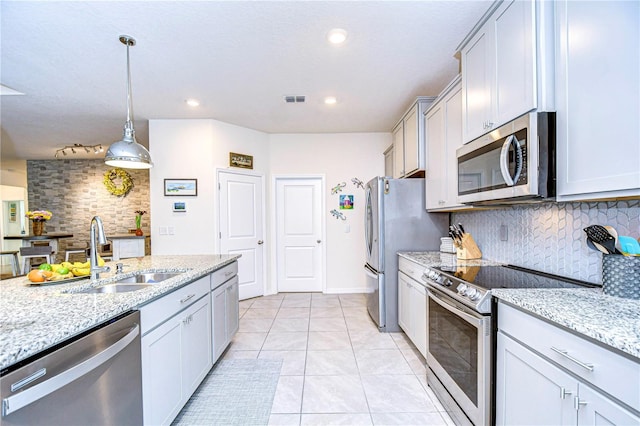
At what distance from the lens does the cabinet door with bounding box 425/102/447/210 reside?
2.63 metres

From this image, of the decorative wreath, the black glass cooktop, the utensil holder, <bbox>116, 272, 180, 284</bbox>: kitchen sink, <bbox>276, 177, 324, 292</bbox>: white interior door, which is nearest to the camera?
the utensil holder

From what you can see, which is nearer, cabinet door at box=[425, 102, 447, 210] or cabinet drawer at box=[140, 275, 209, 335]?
cabinet drawer at box=[140, 275, 209, 335]

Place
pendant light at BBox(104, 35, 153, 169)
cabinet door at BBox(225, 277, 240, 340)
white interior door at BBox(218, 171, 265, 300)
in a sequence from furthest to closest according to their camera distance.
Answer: white interior door at BBox(218, 171, 265, 300)
cabinet door at BBox(225, 277, 240, 340)
pendant light at BBox(104, 35, 153, 169)

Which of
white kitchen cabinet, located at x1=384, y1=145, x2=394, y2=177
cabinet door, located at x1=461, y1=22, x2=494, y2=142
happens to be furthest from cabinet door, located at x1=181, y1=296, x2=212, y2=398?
white kitchen cabinet, located at x1=384, y1=145, x2=394, y2=177

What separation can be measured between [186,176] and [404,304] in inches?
130

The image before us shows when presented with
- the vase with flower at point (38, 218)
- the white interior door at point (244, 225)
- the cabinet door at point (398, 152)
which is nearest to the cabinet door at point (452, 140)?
the cabinet door at point (398, 152)

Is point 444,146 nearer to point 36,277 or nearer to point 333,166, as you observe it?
point 333,166

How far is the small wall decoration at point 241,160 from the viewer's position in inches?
168

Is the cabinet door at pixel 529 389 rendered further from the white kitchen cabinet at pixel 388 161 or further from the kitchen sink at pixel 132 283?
the white kitchen cabinet at pixel 388 161

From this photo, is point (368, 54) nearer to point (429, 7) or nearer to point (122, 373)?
point (429, 7)

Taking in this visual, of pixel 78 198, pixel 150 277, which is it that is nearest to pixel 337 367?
pixel 150 277

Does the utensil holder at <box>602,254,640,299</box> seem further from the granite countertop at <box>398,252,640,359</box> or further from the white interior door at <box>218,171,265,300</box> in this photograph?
the white interior door at <box>218,171,265,300</box>

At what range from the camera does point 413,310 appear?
2.65m

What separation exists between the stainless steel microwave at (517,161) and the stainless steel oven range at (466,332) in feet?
1.56
